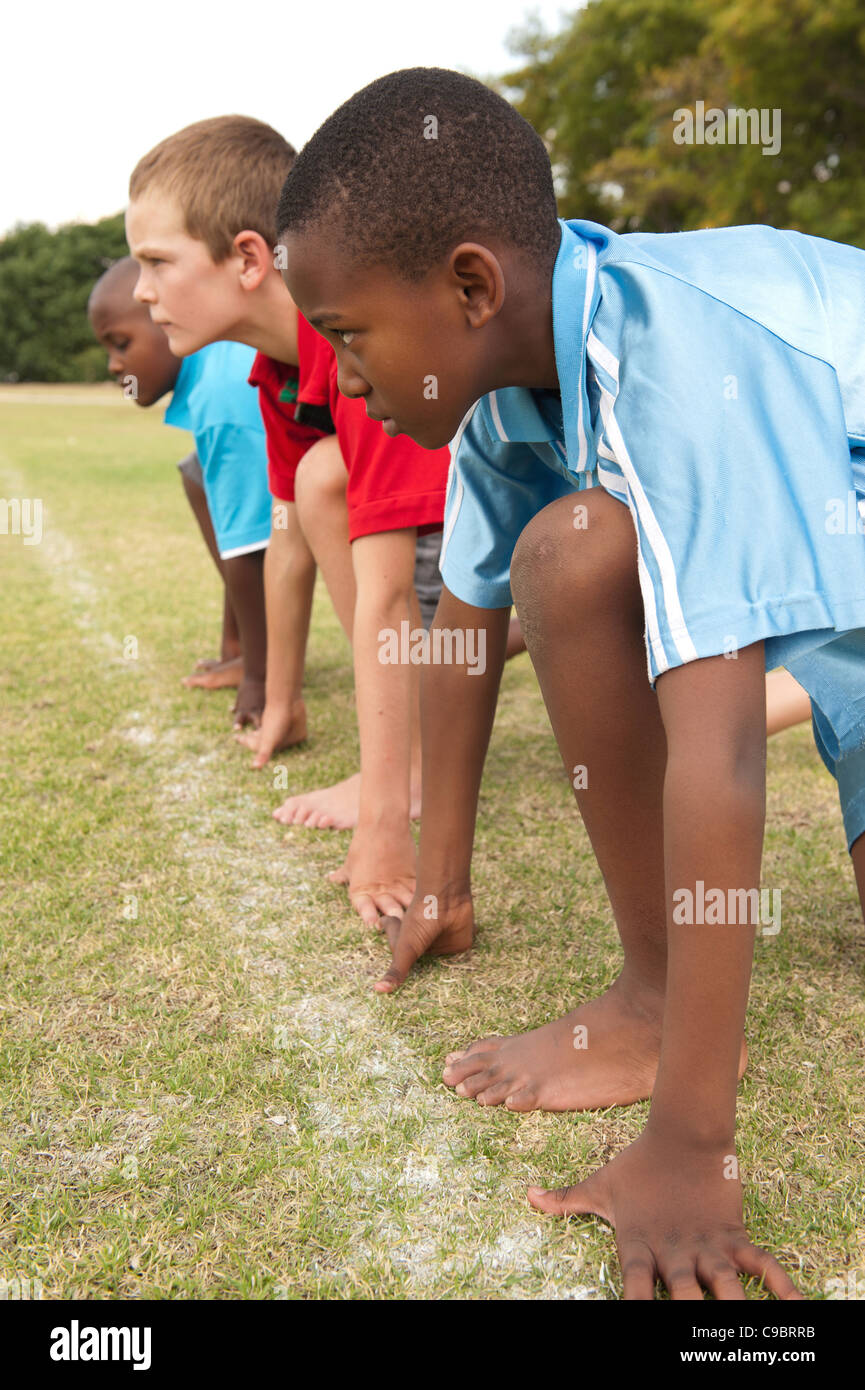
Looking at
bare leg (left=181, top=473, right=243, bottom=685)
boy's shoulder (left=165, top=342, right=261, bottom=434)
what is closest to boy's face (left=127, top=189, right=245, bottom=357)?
boy's shoulder (left=165, top=342, right=261, bottom=434)

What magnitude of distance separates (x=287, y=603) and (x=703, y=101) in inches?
776

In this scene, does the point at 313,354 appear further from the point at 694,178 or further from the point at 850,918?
the point at 694,178

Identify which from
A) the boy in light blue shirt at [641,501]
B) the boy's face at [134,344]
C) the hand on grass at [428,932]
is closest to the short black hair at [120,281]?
the boy's face at [134,344]

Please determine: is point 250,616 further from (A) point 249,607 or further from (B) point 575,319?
(B) point 575,319

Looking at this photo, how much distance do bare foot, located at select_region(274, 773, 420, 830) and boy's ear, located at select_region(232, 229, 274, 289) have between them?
1.22 metres

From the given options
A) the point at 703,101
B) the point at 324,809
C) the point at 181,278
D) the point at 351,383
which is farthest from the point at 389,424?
the point at 703,101

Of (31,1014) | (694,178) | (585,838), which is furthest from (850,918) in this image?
(694,178)

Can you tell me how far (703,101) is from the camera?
1948cm

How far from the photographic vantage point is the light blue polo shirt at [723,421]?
125 centimetres

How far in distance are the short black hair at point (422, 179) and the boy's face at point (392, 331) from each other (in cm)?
2

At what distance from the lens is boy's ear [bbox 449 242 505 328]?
1.37m

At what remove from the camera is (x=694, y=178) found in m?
20.5

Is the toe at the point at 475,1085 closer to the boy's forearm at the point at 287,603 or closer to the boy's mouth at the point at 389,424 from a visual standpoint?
the boy's mouth at the point at 389,424

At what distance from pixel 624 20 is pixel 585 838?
2762 cm
